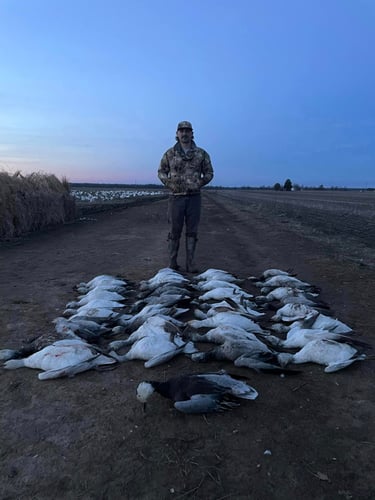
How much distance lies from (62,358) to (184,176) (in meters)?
5.43

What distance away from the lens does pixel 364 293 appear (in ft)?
25.0

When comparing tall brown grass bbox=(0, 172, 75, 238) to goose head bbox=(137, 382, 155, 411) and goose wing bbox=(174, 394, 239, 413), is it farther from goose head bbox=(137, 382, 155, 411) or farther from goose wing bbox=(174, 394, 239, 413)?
goose wing bbox=(174, 394, 239, 413)

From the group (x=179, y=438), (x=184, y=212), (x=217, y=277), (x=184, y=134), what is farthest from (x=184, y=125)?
(x=179, y=438)

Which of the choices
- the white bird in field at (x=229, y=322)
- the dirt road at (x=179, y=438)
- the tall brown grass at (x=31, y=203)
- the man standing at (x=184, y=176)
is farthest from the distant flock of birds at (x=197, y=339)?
the tall brown grass at (x=31, y=203)

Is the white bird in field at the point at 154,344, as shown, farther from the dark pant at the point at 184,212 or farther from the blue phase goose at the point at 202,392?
the dark pant at the point at 184,212

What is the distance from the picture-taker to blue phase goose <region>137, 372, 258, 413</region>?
3523 millimetres

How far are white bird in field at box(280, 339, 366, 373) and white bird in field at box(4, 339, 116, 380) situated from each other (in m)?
2.01

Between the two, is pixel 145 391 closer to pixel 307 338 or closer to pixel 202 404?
pixel 202 404

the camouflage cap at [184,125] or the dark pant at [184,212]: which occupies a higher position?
the camouflage cap at [184,125]

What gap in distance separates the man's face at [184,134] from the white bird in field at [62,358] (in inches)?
216

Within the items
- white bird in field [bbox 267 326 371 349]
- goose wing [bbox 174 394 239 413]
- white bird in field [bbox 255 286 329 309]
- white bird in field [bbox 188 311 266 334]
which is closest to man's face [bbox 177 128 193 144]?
white bird in field [bbox 255 286 329 309]

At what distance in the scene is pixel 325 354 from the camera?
15.1ft

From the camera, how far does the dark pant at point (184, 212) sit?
9.27m

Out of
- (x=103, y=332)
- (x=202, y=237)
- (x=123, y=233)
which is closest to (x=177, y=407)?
(x=103, y=332)
